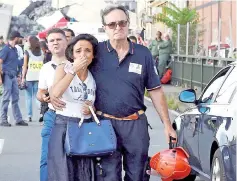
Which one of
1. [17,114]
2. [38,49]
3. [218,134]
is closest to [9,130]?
[17,114]

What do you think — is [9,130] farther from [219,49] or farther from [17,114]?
[219,49]

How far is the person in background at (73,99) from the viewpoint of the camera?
6.45 meters

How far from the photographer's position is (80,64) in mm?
6391

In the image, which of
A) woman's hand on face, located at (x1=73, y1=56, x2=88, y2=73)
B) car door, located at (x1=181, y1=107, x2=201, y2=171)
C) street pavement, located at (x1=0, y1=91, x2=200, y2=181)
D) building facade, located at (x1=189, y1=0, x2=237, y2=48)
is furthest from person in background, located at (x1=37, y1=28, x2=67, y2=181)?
building facade, located at (x1=189, y1=0, x2=237, y2=48)

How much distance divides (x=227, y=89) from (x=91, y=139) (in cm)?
223

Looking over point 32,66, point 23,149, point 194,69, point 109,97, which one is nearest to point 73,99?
point 109,97

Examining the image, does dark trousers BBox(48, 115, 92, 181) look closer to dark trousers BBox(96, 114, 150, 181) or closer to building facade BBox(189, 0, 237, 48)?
dark trousers BBox(96, 114, 150, 181)

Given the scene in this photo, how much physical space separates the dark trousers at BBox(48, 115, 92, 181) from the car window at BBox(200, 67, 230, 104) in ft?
7.80

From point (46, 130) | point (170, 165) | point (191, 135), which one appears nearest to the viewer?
point (170, 165)

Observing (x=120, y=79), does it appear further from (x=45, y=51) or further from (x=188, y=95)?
(x=45, y=51)

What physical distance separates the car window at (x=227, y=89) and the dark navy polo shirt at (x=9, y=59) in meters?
8.38

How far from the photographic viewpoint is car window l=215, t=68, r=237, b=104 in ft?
26.3

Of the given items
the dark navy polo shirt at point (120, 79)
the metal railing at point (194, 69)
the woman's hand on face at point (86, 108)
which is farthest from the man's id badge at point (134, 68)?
the metal railing at point (194, 69)

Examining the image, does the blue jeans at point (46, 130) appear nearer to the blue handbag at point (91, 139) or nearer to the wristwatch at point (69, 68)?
the blue handbag at point (91, 139)
